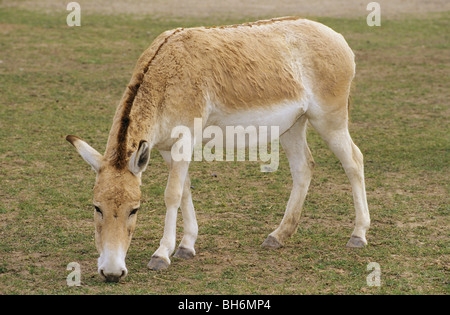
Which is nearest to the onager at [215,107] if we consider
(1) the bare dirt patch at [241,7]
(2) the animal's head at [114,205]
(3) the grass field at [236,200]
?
(2) the animal's head at [114,205]

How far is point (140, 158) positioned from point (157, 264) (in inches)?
48.3

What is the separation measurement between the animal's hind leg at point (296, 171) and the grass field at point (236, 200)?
0.20 m

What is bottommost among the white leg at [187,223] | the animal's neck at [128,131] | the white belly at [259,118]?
the white leg at [187,223]

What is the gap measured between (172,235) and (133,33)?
1347 cm

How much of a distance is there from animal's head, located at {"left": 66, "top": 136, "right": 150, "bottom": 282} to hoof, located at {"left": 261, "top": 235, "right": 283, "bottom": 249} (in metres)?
1.85

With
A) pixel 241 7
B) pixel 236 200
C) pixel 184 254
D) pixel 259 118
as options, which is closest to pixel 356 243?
pixel 259 118

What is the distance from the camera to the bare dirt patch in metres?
22.0

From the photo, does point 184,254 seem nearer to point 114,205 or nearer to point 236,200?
point 114,205

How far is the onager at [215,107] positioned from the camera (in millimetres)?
5883

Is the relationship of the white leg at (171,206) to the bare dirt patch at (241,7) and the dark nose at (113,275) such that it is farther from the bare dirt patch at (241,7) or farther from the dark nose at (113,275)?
the bare dirt patch at (241,7)

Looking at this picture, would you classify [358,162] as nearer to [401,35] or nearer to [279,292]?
[279,292]

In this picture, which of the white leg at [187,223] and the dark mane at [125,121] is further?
the white leg at [187,223]

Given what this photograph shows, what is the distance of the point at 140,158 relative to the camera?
5828 millimetres

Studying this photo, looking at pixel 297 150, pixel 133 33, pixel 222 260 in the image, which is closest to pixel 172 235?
pixel 222 260
